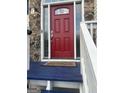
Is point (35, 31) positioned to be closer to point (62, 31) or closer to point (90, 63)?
point (62, 31)

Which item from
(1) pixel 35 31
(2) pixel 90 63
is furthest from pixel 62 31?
(2) pixel 90 63

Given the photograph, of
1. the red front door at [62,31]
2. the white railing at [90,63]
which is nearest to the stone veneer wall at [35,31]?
the red front door at [62,31]

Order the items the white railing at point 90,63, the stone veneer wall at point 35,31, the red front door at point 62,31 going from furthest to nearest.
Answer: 1. the stone veneer wall at point 35,31
2. the red front door at point 62,31
3. the white railing at point 90,63

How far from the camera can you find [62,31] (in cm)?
618

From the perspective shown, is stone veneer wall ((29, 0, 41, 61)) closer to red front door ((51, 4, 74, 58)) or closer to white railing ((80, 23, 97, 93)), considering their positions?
red front door ((51, 4, 74, 58))

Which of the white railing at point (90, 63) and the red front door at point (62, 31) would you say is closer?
the white railing at point (90, 63)

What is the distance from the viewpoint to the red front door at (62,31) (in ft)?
19.8

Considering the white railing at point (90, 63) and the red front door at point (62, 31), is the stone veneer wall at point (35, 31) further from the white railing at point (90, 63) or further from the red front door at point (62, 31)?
the white railing at point (90, 63)

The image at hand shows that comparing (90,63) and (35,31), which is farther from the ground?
(35,31)

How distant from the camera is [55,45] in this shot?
6.25 m

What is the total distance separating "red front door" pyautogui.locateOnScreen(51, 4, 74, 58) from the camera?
19.8 ft
